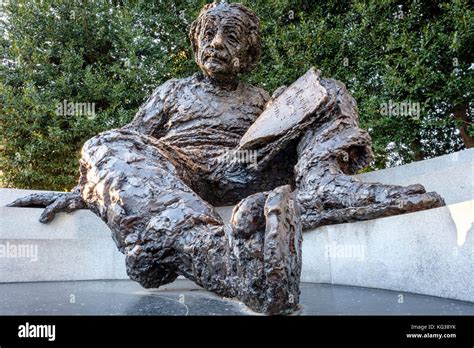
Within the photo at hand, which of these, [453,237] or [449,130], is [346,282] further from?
[449,130]

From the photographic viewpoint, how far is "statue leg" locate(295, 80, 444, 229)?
266 cm

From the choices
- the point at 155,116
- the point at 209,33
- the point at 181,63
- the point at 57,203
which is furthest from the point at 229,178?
the point at 181,63

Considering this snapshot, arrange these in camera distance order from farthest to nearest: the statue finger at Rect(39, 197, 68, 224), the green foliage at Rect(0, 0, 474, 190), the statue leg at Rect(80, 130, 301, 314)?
the green foliage at Rect(0, 0, 474, 190), the statue finger at Rect(39, 197, 68, 224), the statue leg at Rect(80, 130, 301, 314)

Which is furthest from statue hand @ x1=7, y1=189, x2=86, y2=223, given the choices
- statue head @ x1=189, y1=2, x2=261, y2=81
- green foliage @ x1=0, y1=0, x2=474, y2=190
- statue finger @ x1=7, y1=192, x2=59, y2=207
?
green foliage @ x1=0, y1=0, x2=474, y2=190

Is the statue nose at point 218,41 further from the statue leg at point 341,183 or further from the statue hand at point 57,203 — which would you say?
the statue hand at point 57,203

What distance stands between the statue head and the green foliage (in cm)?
339

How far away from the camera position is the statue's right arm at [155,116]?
3.99m

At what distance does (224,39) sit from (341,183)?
5.47ft

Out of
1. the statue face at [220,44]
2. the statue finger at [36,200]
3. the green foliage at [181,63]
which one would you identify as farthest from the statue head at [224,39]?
the green foliage at [181,63]

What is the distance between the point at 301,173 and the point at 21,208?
2554 millimetres

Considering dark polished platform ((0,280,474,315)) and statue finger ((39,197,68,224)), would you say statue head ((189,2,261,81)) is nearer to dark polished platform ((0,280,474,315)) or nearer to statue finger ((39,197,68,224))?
statue finger ((39,197,68,224))

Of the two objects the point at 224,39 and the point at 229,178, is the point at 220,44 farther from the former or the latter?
the point at 229,178

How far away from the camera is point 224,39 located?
3.87m
